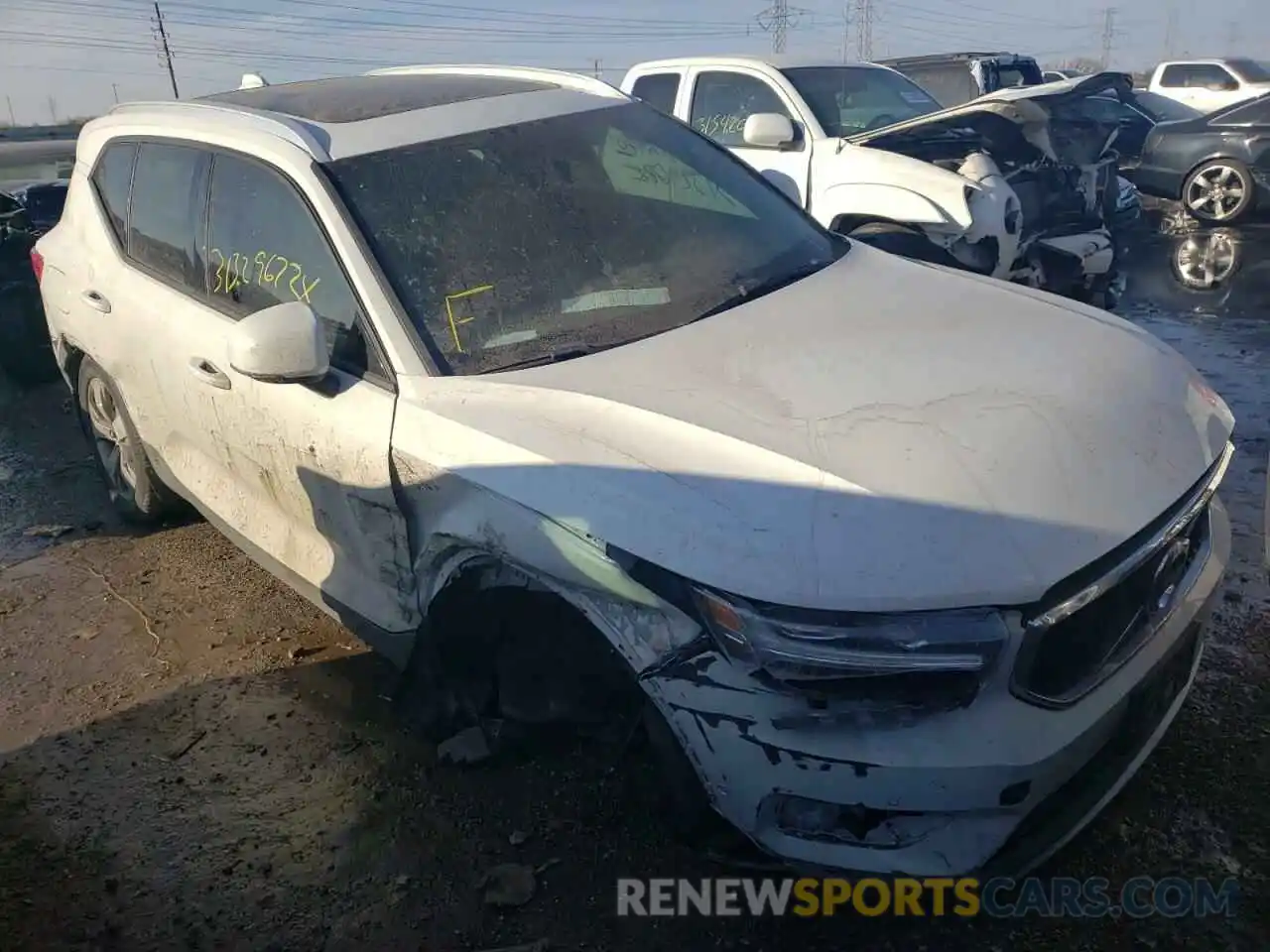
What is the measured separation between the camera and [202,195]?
3703mm

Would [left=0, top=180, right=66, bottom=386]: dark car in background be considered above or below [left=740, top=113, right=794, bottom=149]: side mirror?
below

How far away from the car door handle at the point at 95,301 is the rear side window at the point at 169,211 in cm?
23

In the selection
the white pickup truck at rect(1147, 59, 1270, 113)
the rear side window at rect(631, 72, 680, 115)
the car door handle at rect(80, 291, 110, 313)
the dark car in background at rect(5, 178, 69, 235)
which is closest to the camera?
the car door handle at rect(80, 291, 110, 313)

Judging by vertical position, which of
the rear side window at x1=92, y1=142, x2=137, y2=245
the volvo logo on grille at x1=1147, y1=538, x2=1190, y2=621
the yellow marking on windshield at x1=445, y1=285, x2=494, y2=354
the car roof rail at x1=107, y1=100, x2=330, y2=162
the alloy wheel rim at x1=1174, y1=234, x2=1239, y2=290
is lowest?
the alloy wheel rim at x1=1174, y1=234, x2=1239, y2=290

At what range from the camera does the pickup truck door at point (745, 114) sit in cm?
742

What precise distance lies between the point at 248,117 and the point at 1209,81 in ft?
69.8

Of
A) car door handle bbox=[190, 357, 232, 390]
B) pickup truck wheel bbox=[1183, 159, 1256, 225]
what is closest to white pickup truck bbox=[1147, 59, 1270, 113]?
pickup truck wheel bbox=[1183, 159, 1256, 225]

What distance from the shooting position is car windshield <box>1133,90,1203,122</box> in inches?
750

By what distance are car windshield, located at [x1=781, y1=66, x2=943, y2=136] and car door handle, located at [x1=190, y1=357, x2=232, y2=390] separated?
5258 millimetres

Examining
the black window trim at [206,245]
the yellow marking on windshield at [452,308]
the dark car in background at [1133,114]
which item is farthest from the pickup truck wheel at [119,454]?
the dark car in background at [1133,114]

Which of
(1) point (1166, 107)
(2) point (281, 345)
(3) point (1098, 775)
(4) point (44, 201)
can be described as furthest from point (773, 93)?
(1) point (1166, 107)

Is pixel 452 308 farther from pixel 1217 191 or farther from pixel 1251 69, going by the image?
pixel 1251 69

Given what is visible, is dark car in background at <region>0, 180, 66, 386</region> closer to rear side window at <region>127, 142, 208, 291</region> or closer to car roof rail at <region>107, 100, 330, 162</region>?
car roof rail at <region>107, 100, 330, 162</region>

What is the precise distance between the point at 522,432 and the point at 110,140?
9.97 feet
